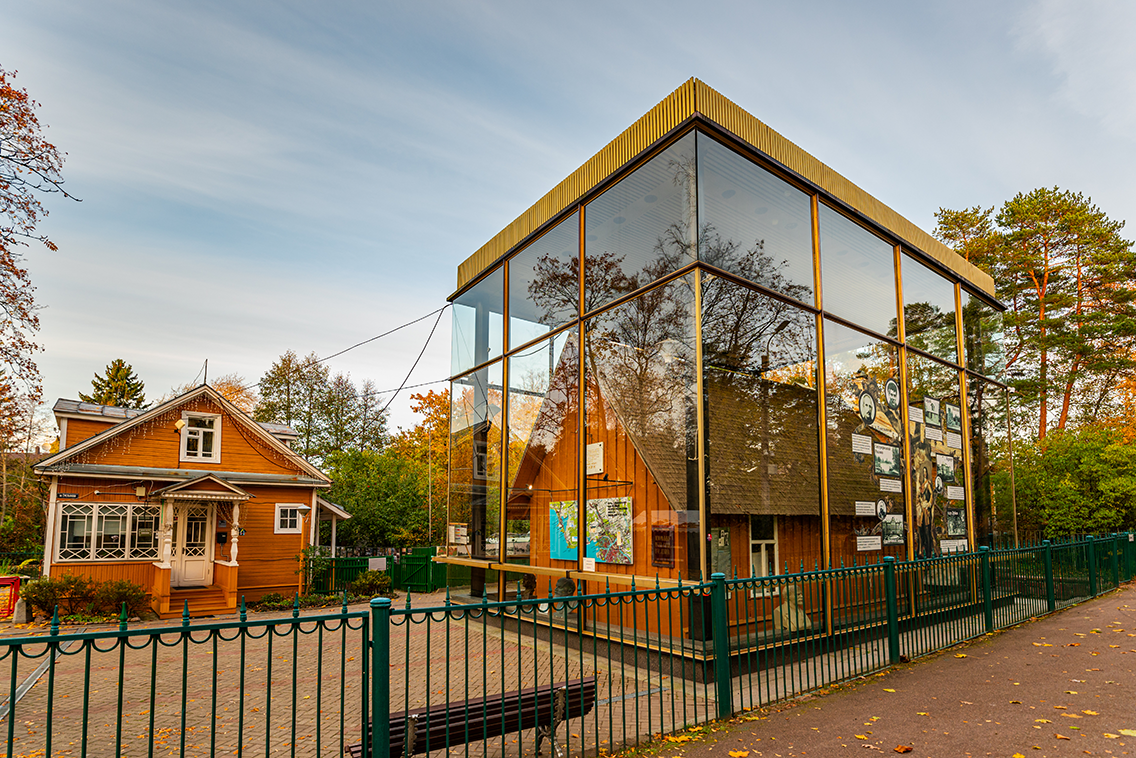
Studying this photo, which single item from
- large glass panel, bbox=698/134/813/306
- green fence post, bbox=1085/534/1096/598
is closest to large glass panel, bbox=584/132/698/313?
large glass panel, bbox=698/134/813/306

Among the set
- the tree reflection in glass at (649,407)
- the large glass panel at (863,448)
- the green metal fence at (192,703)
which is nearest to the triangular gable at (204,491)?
the green metal fence at (192,703)

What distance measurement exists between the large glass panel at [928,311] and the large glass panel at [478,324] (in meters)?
7.61

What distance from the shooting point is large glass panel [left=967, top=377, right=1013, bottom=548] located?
43.2ft

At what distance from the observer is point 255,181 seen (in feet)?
53.1

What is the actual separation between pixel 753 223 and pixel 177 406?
15.7m

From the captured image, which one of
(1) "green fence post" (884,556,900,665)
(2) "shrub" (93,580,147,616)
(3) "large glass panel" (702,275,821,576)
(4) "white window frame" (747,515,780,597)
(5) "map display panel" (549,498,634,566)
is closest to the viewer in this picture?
(1) "green fence post" (884,556,900,665)

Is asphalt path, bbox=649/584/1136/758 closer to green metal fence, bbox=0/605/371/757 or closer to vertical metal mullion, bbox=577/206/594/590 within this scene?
green metal fence, bbox=0/605/371/757

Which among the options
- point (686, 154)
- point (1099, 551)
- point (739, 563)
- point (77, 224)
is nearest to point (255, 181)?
point (77, 224)

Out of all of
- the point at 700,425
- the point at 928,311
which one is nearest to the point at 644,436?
the point at 700,425

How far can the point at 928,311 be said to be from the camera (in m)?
12.6

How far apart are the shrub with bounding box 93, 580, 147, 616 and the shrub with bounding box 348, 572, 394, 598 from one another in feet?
16.3

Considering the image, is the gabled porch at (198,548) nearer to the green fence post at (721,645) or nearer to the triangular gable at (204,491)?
the triangular gable at (204,491)

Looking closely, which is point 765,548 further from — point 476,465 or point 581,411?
point 476,465

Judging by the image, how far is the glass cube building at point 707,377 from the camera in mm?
8523
